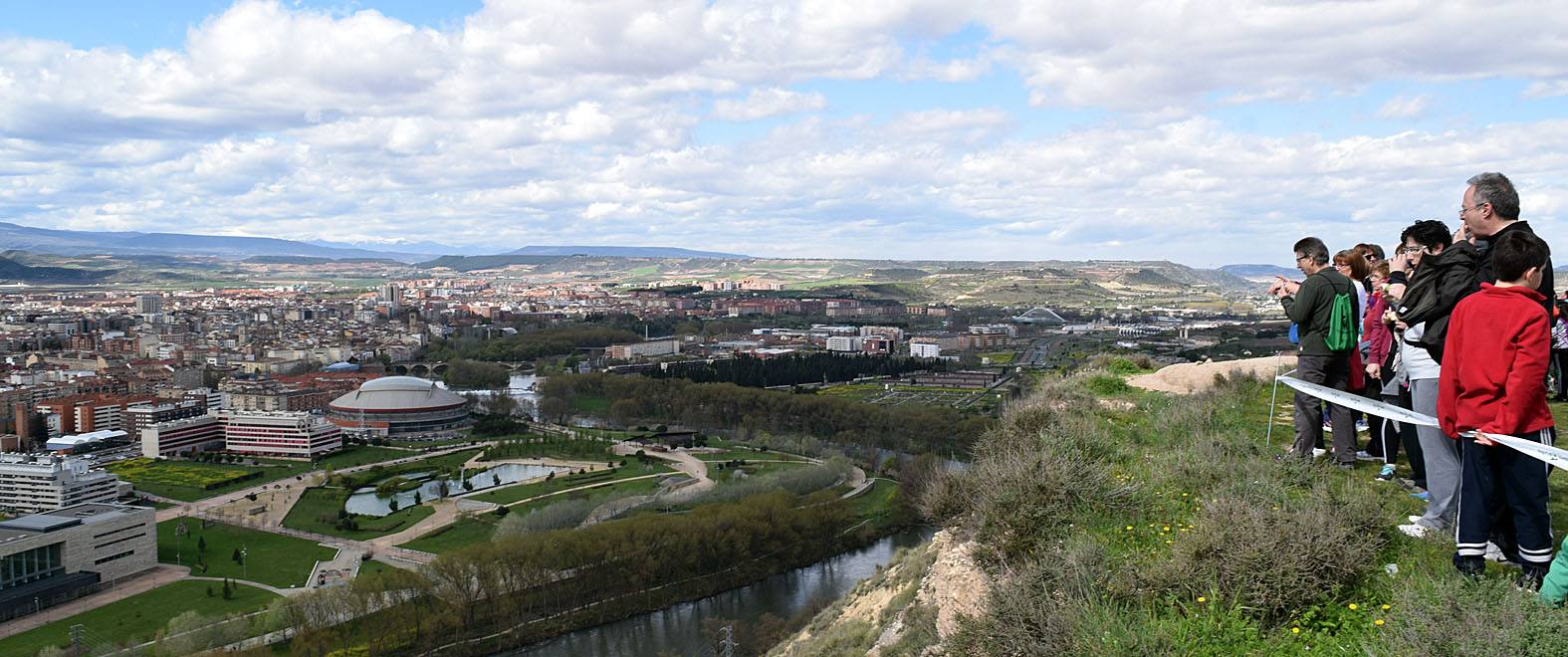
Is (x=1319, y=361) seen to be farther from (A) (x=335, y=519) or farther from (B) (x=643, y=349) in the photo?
(B) (x=643, y=349)

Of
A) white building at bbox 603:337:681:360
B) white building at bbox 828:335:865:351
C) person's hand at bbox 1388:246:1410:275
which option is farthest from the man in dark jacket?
white building at bbox 603:337:681:360

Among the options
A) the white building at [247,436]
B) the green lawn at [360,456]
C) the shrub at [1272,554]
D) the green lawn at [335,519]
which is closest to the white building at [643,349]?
the green lawn at [360,456]

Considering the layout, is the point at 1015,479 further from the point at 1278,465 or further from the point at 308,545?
the point at 308,545

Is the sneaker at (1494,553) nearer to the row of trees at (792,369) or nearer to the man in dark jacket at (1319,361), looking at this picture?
the man in dark jacket at (1319,361)

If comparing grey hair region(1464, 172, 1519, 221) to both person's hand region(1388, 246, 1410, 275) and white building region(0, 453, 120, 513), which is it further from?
white building region(0, 453, 120, 513)

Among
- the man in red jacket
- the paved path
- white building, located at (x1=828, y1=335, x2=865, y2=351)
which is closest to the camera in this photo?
the man in red jacket

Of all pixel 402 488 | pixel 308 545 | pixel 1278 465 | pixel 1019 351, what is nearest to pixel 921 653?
pixel 1278 465
